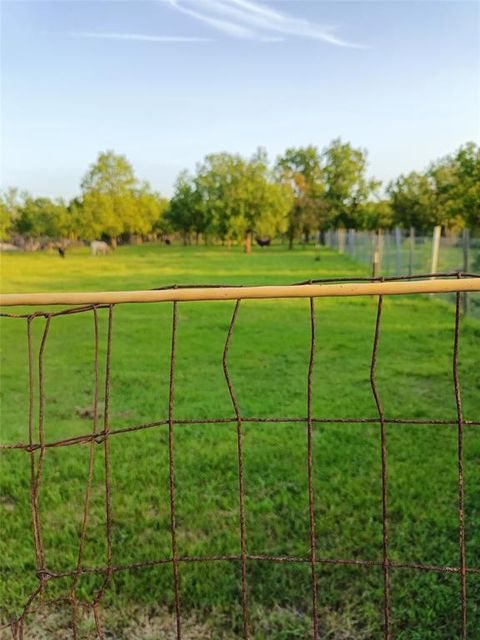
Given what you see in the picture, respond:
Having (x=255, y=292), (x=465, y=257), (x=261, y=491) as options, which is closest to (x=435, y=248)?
(x=465, y=257)

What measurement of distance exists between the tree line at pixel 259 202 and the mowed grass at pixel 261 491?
20.4 metres

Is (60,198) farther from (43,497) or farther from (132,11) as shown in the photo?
(43,497)

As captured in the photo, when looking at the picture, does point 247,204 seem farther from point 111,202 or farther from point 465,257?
point 465,257

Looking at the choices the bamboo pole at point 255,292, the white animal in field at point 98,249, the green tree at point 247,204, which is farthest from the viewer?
the white animal in field at point 98,249

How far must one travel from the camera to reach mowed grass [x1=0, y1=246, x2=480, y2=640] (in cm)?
248

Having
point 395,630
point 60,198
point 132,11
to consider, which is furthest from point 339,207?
point 395,630

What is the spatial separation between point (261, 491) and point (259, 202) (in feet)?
130

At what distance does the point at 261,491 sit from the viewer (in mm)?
3463

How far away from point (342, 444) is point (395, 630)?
6.15 feet

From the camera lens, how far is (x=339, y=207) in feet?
197

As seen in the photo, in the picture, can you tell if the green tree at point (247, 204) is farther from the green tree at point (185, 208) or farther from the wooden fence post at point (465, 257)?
the wooden fence post at point (465, 257)

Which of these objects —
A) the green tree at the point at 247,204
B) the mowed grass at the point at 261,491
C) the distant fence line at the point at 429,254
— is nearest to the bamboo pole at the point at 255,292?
the mowed grass at the point at 261,491

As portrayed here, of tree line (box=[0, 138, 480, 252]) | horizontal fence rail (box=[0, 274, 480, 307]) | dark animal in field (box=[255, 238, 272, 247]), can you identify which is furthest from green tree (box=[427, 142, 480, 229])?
horizontal fence rail (box=[0, 274, 480, 307])

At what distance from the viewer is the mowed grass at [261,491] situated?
2.48 m
